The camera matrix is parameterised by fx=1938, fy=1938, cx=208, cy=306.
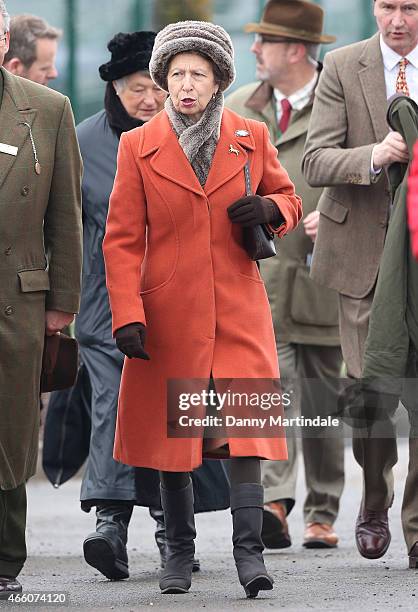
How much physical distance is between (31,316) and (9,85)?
838 millimetres

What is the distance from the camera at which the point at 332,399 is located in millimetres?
9500

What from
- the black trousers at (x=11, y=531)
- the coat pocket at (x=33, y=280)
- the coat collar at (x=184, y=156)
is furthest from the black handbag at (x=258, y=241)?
the black trousers at (x=11, y=531)

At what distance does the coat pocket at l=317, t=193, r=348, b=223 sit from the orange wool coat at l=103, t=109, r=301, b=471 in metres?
1.17

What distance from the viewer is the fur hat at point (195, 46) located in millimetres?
6828

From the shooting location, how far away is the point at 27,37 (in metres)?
9.36

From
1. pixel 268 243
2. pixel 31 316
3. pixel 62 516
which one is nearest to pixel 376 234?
pixel 268 243

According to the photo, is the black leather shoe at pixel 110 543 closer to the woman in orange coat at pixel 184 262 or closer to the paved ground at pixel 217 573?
the paved ground at pixel 217 573

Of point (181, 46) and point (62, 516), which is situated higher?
point (181, 46)

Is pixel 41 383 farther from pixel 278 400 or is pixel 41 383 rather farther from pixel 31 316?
pixel 278 400

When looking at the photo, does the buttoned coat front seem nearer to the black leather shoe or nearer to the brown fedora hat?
the black leather shoe

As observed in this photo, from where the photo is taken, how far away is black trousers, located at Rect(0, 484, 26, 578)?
6.85m

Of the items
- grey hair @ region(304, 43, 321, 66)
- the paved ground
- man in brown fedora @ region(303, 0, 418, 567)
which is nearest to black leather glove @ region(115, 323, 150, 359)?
the paved ground

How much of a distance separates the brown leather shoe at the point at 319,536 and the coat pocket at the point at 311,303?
0.96 metres

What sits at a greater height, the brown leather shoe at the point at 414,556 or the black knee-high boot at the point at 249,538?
the black knee-high boot at the point at 249,538
